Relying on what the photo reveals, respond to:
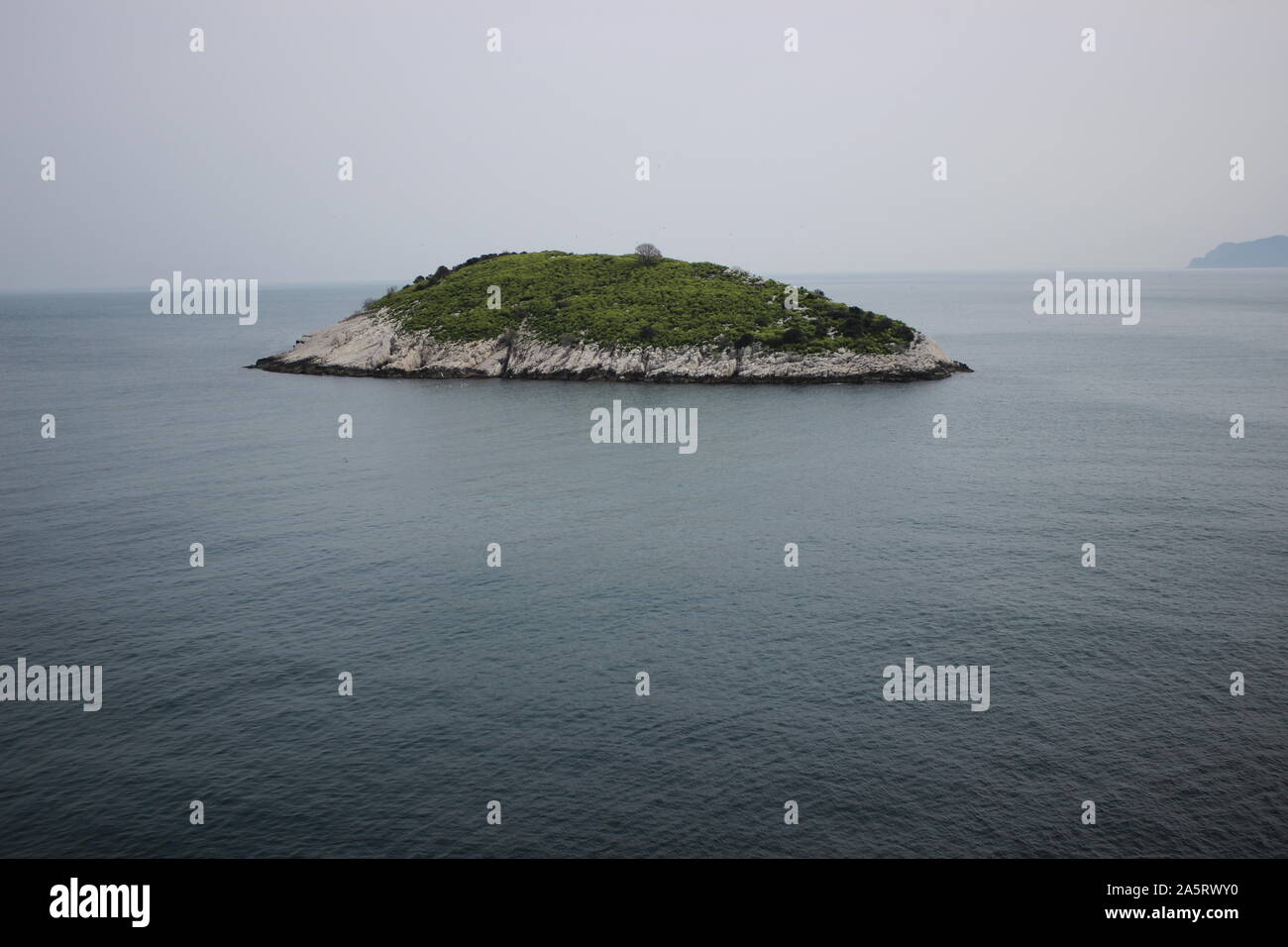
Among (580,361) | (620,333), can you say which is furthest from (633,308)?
(580,361)

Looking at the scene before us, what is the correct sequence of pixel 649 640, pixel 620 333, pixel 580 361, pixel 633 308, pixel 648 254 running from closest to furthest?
pixel 649 640, pixel 580 361, pixel 620 333, pixel 633 308, pixel 648 254

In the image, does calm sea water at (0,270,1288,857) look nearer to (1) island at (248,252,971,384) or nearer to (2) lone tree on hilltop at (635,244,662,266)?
(1) island at (248,252,971,384)

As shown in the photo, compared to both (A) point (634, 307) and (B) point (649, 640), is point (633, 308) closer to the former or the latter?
(A) point (634, 307)

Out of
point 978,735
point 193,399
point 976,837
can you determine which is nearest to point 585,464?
point 978,735

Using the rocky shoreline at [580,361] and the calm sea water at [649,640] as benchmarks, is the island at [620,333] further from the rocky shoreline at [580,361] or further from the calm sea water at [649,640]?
the calm sea water at [649,640]

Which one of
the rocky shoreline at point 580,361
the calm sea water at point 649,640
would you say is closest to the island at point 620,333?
the rocky shoreline at point 580,361


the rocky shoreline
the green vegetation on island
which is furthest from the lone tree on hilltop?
the rocky shoreline
